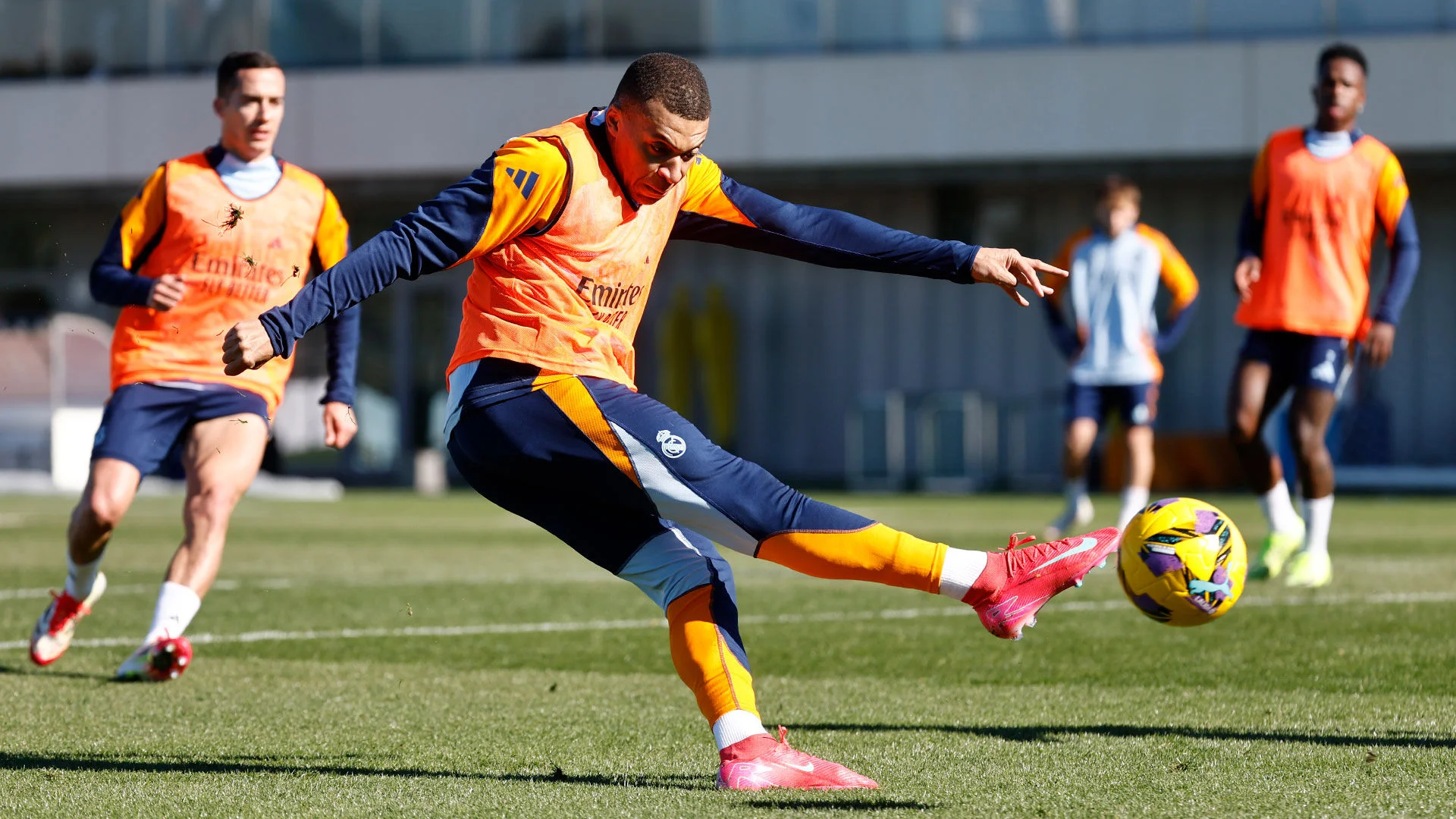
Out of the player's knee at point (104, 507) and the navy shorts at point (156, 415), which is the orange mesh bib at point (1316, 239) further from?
the player's knee at point (104, 507)

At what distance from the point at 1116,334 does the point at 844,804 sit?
775 cm

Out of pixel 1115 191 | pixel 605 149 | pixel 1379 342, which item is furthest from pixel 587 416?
pixel 1115 191

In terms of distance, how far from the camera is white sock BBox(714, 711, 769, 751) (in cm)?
398

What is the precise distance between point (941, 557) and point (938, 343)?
2232cm

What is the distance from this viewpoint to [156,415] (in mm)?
6098

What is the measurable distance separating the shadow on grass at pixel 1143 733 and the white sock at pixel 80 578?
109 inches

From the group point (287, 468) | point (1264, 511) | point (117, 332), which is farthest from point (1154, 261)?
point (287, 468)

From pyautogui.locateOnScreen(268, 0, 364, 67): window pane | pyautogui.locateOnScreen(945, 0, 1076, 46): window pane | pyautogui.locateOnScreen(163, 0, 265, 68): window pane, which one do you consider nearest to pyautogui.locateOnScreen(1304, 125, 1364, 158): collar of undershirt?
pyautogui.locateOnScreen(945, 0, 1076, 46): window pane

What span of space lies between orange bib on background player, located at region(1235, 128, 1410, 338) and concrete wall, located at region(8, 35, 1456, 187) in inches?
608

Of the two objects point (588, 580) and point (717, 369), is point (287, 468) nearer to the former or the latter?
point (717, 369)

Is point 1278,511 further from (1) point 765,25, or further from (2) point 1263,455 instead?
(1) point 765,25

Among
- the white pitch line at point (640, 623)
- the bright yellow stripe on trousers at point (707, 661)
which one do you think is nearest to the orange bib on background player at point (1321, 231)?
the white pitch line at point (640, 623)

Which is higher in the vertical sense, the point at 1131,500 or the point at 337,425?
the point at 337,425

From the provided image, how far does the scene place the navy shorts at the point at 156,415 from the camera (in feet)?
19.8
